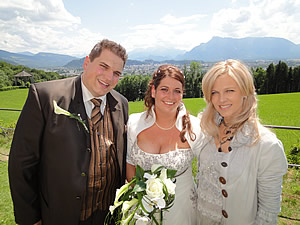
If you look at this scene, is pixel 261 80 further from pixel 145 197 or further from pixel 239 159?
pixel 145 197

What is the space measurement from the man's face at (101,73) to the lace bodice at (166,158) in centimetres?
95

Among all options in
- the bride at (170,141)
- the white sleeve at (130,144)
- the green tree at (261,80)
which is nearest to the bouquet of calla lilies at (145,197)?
the bride at (170,141)

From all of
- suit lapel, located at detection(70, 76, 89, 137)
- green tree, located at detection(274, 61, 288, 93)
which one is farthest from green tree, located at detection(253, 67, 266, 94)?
suit lapel, located at detection(70, 76, 89, 137)

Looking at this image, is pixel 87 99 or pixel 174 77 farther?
pixel 174 77

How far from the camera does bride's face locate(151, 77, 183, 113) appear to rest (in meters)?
2.85

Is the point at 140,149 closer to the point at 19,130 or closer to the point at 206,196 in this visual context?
the point at 206,196

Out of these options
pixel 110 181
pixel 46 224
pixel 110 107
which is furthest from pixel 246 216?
pixel 46 224

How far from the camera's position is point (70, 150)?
2.39m

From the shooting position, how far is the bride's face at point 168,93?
2852 millimetres

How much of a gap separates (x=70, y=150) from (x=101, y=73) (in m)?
0.97

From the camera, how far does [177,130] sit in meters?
3.08

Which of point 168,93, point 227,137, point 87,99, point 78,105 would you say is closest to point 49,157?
point 78,105

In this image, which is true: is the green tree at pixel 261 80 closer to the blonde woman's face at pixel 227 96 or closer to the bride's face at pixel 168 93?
the bride's face at pixel 168 93

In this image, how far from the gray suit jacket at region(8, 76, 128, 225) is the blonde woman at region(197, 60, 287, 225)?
5.04ft
